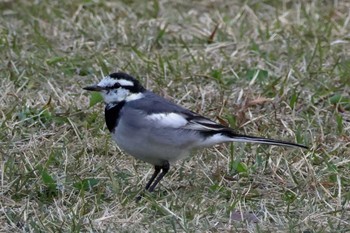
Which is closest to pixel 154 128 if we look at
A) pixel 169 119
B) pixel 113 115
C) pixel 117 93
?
pixel 169 119

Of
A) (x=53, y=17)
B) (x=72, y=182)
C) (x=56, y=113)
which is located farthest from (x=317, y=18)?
(x=72, y=182)

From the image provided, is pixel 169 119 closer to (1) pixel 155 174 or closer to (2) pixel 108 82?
(1) pixel 155 174

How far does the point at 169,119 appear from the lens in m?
5.80

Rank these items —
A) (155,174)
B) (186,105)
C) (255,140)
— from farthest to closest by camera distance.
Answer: (186,105) < (155,174) < (255,140)

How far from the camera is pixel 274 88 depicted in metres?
7.39

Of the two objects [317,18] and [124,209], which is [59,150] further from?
[317,18]

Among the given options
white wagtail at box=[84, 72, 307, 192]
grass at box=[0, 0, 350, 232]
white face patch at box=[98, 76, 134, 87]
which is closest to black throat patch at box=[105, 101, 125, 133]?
white wagtail at box=[84, 72, 307, 192]

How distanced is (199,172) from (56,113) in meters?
1.35

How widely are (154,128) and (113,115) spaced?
308 mm

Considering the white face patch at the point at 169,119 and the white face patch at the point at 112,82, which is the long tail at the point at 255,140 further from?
the white face patch at the point at 112,82

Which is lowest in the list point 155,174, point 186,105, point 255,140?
point 186,105

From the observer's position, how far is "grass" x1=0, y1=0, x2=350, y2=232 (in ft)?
18.1

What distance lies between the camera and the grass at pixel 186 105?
5504 millimetres

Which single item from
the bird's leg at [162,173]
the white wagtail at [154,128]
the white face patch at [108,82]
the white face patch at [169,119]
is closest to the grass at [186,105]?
the bird's leg at [162,173]
